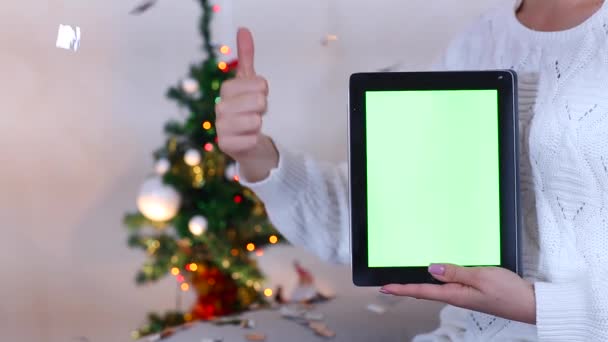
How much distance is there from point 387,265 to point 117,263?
145 cm

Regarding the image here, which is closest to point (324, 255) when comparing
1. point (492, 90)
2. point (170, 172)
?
point (492, 90)

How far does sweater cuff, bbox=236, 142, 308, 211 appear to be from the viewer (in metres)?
0.92

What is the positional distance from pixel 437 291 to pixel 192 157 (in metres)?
1.00

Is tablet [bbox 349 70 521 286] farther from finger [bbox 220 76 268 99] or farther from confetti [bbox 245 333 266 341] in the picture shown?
confetti [bbox 245 333 266 341]

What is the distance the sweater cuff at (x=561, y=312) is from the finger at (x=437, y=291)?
0.07 m

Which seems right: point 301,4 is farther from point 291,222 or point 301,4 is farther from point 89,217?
point 291,222

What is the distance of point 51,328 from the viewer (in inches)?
78.0

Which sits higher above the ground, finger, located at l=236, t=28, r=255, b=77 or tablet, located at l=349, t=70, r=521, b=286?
finger, located at l=236, t=28, r=255, b=77

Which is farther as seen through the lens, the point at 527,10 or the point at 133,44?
the point at 133,44

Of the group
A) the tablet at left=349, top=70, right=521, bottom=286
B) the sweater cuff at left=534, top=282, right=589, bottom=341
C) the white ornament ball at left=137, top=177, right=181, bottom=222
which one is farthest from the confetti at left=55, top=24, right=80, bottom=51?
the white ornament ball at left=137, top=177, right=181, bottom=222

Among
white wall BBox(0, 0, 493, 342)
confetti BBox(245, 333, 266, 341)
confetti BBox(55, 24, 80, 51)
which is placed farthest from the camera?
white wall BBox(0, 0, 493, 342)

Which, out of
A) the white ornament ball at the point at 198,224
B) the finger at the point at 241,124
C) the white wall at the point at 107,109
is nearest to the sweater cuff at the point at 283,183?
the finger at the point at 241,124

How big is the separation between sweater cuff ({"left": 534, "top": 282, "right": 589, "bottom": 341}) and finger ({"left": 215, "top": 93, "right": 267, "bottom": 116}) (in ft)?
1.08

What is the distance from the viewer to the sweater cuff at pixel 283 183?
3.02 ft
